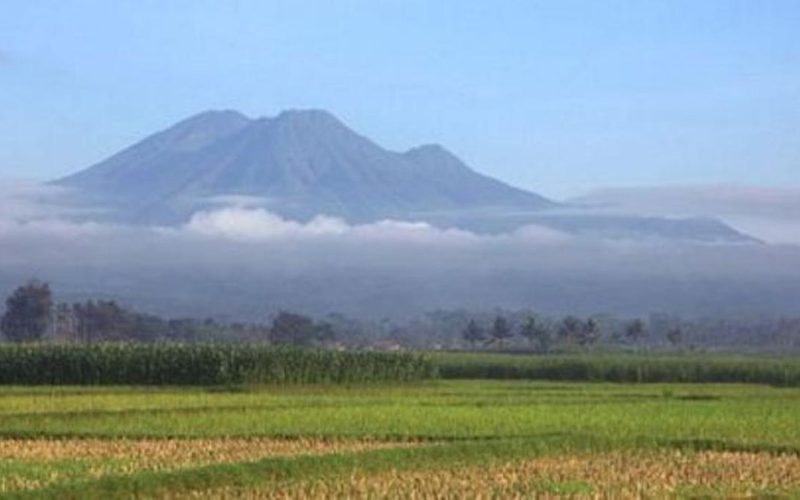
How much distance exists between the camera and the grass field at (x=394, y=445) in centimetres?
1595

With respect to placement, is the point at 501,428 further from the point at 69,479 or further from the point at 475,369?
the point at 475,369

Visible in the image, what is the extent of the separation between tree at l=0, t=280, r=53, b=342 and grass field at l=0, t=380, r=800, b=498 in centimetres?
7096

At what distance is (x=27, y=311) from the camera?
106875mm

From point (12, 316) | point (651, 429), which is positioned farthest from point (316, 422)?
point (12, 316)

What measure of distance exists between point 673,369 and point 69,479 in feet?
136

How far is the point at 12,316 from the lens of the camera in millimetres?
107188

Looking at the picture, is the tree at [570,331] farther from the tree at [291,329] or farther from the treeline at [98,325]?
the tree at [291,329]

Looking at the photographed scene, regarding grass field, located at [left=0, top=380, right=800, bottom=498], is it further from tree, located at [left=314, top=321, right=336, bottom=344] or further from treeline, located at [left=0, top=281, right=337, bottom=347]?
tree, located at [left=314, top=321, right=336, bottom=344]

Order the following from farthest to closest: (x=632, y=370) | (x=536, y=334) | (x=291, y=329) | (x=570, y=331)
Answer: (x=291, y=329) → (x=570, y=331) → (x=536, y=334) → (x=632, y=370)

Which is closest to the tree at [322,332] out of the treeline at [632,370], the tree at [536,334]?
the tree at [536,334]

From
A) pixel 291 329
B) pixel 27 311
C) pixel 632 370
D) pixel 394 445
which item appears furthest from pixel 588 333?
pixel 394 445

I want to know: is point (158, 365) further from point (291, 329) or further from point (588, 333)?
point (291, 329)

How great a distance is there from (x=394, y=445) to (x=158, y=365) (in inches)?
1011

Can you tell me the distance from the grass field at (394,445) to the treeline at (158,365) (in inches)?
381
